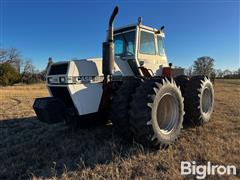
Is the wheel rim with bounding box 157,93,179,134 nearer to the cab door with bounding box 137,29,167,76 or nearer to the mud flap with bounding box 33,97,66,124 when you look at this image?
the cab door with bounding box 137,29,167,76

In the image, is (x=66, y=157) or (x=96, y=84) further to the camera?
(x=96, y=84)

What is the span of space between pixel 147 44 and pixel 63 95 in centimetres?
261

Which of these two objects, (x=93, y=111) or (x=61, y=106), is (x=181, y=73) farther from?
(x=61, y=106)

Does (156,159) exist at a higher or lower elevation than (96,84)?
lower

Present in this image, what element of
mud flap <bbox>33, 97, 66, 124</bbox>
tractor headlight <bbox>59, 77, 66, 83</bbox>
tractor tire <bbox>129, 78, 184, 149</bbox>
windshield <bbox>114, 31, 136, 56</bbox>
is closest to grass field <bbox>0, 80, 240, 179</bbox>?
tractor tire <bbox>129, 78, 184, 149</bbox>

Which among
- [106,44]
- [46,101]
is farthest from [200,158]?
[46,101]

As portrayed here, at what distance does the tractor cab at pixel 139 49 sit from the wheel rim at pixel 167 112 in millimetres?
979

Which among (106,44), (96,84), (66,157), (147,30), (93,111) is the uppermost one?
(147,30)

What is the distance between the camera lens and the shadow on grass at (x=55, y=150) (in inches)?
156

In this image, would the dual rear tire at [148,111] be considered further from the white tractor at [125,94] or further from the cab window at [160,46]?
the cab window at [160,46]

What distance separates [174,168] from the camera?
12.1 feet

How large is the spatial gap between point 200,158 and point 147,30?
350 centimetres

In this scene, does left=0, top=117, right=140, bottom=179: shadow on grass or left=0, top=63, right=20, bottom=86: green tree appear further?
left=0, top=63, right=20, bottom=86: green tree

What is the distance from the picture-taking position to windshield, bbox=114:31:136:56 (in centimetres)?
590
